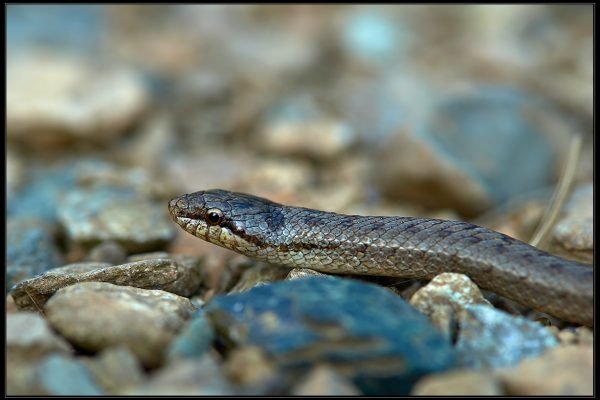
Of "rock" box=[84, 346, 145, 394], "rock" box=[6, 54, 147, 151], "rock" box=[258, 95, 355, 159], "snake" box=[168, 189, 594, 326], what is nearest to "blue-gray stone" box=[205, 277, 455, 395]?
"rock" box=[84, 346, 145, 394]

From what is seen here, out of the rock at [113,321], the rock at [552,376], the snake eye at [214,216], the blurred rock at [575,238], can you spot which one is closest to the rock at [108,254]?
the snake eye at [214,216]

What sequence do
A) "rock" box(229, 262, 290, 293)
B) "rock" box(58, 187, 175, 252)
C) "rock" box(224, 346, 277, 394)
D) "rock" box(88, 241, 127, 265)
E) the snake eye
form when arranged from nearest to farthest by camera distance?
"rock" box(224, 346, 277, 394) < "rock" box(229, 262, 290, 293) < the snake eye < "rock" box(88, 241, 127, 265) < "rock" box(58, 187, 175, 252)

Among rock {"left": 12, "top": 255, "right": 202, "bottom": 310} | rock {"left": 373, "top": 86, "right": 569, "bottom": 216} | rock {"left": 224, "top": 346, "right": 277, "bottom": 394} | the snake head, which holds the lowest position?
rock {"left": 224, "top": 346, "right": 277, "bottom": 394}

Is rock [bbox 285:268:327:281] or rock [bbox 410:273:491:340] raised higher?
rock [bbox 285:268:327:281]

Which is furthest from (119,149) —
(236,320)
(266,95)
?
(236,320)

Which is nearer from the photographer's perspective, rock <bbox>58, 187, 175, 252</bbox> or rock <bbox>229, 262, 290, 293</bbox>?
rock <bbox>229, 262, 290, 293</bbox>

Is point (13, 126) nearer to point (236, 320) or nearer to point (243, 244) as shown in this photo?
point (243, 244)

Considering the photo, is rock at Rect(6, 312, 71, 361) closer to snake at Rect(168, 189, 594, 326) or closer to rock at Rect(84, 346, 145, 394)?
rock at Rect(84, 346, 145, 394)
